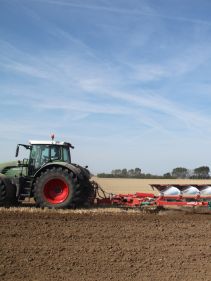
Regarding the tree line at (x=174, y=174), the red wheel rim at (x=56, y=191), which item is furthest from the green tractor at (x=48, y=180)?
the tree line at (x=174, y=174)

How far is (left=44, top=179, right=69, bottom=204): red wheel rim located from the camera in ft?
40.4

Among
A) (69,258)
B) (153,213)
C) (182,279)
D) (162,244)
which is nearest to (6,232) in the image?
(69,258)

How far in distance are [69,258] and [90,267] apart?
18.2 inches

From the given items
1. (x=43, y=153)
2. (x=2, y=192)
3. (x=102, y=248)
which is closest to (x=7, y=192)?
(x=2, y=192)

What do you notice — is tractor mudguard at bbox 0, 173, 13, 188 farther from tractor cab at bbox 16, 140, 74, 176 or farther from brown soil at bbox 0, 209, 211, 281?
brown soil at bbox 0, 209, 211, 281

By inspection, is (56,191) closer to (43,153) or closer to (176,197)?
(43,153)

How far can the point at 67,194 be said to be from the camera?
12.3 metres

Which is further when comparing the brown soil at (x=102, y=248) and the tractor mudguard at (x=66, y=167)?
the tractor mudguard at (x=66, y=167)

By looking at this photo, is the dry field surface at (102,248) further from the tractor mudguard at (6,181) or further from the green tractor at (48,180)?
the tractor mudguard at (6,181)

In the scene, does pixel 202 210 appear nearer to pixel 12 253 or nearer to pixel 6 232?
pixel 6 232

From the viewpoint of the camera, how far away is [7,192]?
489 inches

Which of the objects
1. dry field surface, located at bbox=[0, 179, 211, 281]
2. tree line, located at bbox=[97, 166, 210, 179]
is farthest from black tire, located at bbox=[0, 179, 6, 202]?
tree line, located at bbox=[97, 166, 210, 179]

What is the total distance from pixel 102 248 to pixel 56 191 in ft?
16.6

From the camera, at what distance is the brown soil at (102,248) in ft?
20.9
